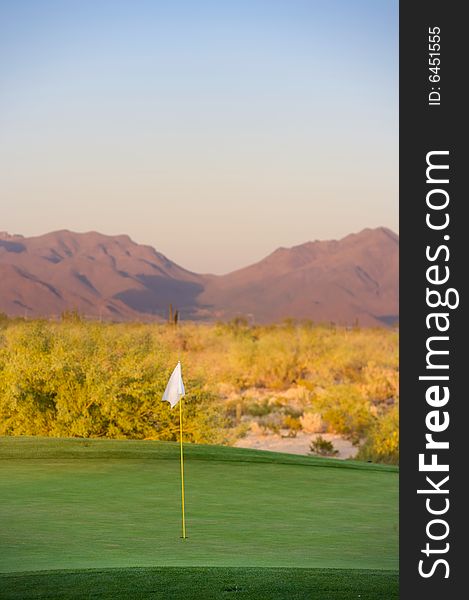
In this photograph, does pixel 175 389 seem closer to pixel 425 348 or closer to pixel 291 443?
pixel 425 348

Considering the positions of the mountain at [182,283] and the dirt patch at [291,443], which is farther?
the mountain at [182,283]

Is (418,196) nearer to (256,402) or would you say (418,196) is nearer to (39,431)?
(39,431)

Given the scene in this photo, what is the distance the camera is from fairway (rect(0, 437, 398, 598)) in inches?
320

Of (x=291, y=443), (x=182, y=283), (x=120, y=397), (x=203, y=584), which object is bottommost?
(x=291, y=443)

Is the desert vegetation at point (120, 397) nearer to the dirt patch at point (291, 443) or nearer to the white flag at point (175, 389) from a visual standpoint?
the dirt patch at point (291, 443)

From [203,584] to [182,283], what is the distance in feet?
221

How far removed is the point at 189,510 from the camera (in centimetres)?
1049

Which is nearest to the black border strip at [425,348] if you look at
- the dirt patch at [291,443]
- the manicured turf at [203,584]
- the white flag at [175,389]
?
the manicured turf at [203,584]

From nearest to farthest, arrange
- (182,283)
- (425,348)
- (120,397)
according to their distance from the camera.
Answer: (425,348), (120,397), (182,283)

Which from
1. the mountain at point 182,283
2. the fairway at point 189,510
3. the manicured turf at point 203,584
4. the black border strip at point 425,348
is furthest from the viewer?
the mountain at point 182,283

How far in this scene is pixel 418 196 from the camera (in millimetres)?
5449

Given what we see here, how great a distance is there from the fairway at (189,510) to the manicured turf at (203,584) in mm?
37

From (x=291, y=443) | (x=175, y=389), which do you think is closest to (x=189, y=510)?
(x=175, y=389)

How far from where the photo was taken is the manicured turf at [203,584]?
6.79m
